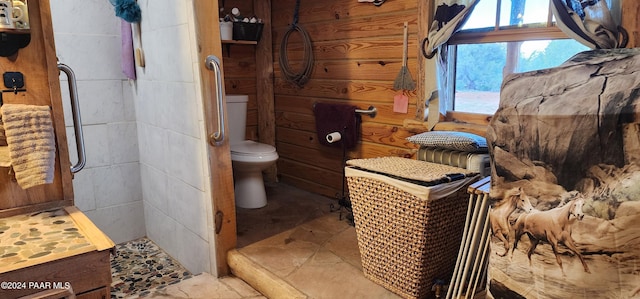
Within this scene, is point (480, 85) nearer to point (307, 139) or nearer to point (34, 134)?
point (307, 139)

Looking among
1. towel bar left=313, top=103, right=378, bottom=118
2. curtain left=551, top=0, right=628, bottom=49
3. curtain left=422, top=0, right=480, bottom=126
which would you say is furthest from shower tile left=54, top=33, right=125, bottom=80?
curtain left=551, top=0, right=628, bottom=49

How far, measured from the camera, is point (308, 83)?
3.44 meters

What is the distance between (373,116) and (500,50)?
96cm

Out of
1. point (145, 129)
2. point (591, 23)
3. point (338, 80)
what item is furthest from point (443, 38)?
point (145, 129)

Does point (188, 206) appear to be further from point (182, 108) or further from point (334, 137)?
point (334, 137)

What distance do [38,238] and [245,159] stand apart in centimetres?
168

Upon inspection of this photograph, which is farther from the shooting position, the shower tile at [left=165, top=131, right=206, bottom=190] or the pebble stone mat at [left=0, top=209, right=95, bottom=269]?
the shower tile at [left=165, top=131, right=206, bottom=190]

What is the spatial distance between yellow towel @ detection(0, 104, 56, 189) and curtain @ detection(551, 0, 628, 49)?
2.11 metres

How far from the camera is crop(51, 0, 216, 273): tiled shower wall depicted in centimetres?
242

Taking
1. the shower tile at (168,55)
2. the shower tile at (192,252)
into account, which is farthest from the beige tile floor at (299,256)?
the shower tile at (168,55)

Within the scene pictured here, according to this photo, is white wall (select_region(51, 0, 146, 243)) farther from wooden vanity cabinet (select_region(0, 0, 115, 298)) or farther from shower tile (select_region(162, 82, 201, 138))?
wooden vanity cabinet (select_region(0, 0, 115, 298))

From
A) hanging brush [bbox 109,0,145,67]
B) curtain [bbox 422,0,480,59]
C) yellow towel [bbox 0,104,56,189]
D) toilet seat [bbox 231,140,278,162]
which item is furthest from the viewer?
toilet seat [bbox 231,140,278,162]

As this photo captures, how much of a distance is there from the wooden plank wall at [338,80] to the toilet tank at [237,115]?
36cm

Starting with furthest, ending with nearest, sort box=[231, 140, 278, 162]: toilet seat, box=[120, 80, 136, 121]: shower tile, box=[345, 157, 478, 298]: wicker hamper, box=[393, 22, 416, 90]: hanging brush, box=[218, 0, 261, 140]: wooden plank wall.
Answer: box=[218, 0, 261, 140]: wooden plank wall → box=[120, 80, 136, 121]: shower tile → box=[231, 140, 278, 162]: toilet seat → box=[393, 22, 416, 90]: hanging brush → box=[345, 157, 478, 298]: wicker hamper
